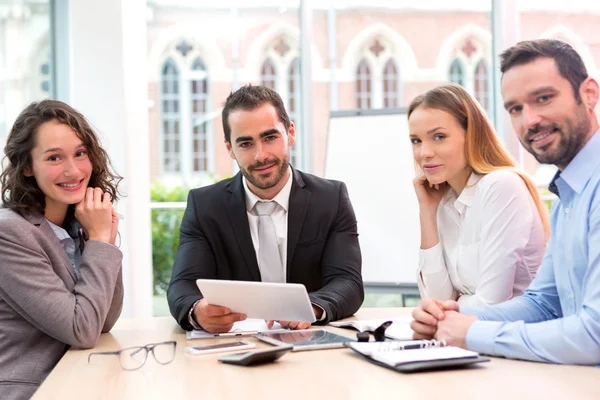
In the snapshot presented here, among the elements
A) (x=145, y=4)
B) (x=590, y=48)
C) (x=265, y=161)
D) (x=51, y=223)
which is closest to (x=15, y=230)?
(x=51, y=223)

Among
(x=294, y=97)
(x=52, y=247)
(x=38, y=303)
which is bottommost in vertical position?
(x=38, y=303)

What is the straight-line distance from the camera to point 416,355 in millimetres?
1609

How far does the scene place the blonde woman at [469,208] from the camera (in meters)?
2.35

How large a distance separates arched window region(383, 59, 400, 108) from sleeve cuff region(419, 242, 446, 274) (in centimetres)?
345

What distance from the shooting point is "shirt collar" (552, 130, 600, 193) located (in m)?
1.78

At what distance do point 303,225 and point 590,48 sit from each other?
3.70 m

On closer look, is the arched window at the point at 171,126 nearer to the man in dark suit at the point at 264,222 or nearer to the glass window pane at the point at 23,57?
the glass window pane at the point at 23,57

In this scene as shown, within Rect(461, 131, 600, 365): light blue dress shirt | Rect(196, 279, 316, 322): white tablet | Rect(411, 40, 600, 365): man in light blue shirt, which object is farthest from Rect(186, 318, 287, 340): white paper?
Rect(461, 131, 600, 365): light blue dress shirt

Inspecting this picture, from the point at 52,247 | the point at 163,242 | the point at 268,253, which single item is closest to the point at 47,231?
the point at 52,247

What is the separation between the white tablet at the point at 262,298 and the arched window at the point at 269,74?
12.3 feet

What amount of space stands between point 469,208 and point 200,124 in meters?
3.83

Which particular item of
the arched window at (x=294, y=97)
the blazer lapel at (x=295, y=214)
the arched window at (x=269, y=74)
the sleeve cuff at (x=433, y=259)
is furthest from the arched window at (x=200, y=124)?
the sleeve cuff at (x=433, y=259)

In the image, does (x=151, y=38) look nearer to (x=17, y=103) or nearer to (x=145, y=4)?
(x=145, y=4)

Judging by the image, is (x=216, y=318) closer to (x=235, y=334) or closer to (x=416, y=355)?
(x=235, y=334)
